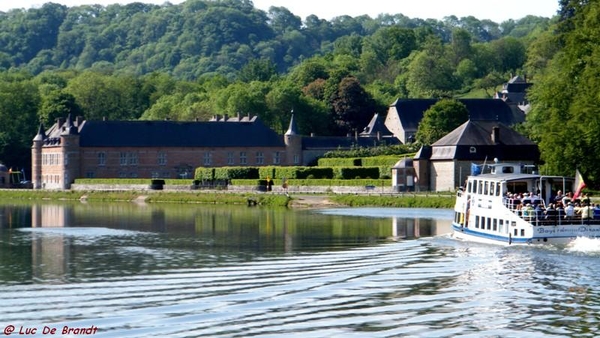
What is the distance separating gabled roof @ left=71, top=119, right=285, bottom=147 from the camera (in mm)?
118250

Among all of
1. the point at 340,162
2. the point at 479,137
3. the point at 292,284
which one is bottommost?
the point at 292,284

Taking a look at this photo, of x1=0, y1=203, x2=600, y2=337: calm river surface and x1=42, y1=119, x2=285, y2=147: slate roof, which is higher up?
x1=42, y1=119, x2=285, y2=147: slate roof

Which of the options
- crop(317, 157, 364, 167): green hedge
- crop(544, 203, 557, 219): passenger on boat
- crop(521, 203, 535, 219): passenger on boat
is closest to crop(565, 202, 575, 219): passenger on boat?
crop(544, 203, 557, 219): passenger on boat

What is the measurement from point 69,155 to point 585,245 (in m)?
78.6

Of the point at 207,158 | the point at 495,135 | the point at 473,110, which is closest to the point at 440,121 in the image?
the point at 207,158

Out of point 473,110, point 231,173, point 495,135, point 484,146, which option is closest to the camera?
point 484,146

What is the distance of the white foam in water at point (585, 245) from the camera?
141ft

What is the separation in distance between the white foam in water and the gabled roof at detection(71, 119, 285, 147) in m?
78.0

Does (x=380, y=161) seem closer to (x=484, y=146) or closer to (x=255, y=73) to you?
(x=484, y=146)

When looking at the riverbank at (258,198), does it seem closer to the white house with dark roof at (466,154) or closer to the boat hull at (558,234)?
the white house with dark roof at (466,154)

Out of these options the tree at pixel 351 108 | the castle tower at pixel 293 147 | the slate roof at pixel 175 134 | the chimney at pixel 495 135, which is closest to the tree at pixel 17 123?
the slate roof at pixel 175 134

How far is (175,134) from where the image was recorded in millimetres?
120188

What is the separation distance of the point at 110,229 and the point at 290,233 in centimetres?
946

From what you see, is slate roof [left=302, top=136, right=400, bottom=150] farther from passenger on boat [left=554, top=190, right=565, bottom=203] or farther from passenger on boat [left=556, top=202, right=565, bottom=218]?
passenger on boat [left=556, top=202, right=565, bottom=218]
